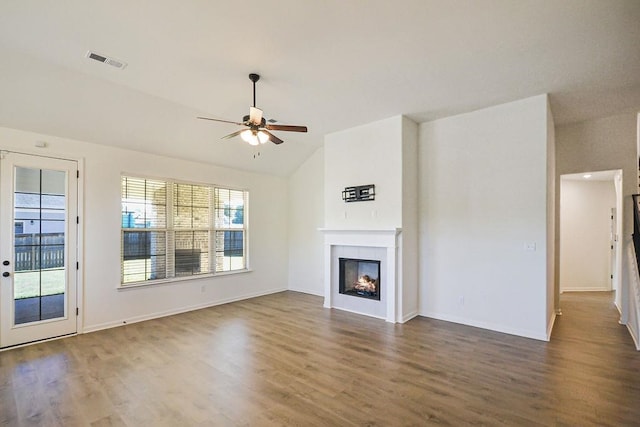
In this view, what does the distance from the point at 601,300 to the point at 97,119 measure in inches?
374

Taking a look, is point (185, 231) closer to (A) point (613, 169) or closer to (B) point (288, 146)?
(B) point (288, 146)

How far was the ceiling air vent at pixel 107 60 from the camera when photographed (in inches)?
128

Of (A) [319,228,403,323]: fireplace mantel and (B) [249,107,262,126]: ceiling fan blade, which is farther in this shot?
(A) [319,228,403,323]: fireplace mantel

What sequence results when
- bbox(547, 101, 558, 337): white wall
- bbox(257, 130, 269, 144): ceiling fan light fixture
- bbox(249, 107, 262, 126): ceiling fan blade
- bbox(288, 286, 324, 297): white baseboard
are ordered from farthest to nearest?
bbox(288, 286, 324, 297): white baseboard, bbox(547, 101, 558, 337): white wall, bbox(257, 130, 269, 144): ceiling fan light fixture, bbox(249, 107, 262, 126): ceiling fan blade

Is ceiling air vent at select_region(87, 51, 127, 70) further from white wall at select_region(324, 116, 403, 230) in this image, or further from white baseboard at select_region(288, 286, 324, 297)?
white baseboard at select_region(288, 286, 324, 297)

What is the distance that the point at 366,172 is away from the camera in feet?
17.5

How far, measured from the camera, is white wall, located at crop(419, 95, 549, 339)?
4.18 metres

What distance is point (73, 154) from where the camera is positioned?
4488 mm

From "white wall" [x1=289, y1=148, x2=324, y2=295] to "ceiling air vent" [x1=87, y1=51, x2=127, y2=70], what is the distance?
4.16 metres

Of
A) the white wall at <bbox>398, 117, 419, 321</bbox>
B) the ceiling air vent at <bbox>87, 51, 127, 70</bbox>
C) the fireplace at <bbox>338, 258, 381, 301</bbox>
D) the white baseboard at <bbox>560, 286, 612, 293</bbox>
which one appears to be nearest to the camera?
the ceiling air vent at <bbox>87, 51, 127, 70</bbox>

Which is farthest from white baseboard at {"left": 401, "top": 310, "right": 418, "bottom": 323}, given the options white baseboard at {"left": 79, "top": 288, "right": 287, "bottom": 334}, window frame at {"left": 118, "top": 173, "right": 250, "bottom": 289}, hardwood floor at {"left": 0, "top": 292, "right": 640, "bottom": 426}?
window frame at {"left": 118, "top": 173, "right": 250, "bottom": 289}

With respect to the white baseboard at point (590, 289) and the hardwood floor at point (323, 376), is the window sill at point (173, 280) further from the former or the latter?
the white baseboard at point (590, 289)

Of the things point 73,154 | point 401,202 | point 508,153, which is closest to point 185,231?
point 73,154

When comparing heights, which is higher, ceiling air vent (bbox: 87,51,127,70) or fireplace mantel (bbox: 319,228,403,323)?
ceiling air vent (bbox: 87,51,127,70)
